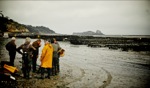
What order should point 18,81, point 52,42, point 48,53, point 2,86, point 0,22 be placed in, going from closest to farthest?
1. point 2,86
2. point 18,81
3. point 48,53
4. point 52,42
5. point 0,22

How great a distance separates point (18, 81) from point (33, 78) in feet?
3.31

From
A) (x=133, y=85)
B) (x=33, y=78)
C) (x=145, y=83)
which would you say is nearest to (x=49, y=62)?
(x=33, y=78)

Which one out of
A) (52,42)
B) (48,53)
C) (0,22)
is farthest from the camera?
(0,22)

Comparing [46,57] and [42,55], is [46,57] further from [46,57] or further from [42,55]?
[42,55]

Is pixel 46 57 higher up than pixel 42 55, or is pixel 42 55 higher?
pixel 42 55

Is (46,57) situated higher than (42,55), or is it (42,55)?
(42,55)

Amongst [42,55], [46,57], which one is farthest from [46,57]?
[42,55]

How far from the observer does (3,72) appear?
9.23 metres

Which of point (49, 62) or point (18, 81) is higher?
point (49, 62)

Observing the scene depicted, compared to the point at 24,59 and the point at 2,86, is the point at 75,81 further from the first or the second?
the point at 2,86

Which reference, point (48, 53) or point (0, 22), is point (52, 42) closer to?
point (48, 53)

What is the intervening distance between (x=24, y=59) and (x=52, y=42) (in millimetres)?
1869

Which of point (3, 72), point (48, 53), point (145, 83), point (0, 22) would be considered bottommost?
point (145, 83)

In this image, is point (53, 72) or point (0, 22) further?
point (0, 22)
